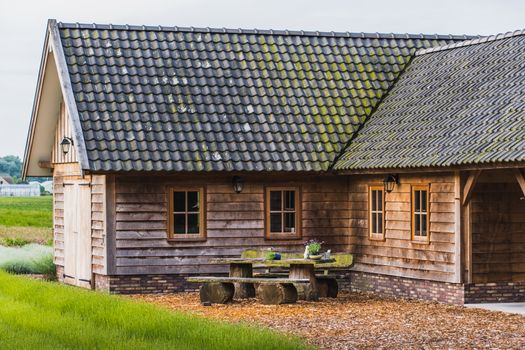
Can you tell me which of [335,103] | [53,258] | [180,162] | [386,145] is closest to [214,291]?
[180,162]

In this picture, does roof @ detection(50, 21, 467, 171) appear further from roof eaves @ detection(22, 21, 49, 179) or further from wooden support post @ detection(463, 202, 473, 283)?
wooden support post @ detection(463, 202, 473, 283)

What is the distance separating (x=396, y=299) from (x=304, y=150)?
385 centimetres

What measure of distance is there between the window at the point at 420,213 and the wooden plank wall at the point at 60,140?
7.46 metres

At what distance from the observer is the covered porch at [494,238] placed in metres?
22.7

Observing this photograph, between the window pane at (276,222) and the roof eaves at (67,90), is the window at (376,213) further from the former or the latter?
the roof eaves at (67,90)

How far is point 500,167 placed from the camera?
67.6 ft

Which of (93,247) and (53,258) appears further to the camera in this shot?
(53,258)

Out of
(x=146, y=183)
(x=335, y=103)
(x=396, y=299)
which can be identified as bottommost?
(x=396, y=299)

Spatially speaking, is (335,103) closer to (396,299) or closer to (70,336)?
(396,299)

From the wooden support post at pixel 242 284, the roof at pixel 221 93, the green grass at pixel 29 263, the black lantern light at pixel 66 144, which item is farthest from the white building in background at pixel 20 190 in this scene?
the wooden support post at pixel 242 284

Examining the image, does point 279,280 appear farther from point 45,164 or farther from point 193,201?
point 45,164

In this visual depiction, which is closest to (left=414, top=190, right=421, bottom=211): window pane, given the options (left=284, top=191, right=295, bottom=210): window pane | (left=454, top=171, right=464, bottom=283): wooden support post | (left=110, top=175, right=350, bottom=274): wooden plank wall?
(left=454, top=171, right=464, bottom=283): wooden support post

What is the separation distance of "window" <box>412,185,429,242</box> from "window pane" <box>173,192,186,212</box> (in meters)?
4.70

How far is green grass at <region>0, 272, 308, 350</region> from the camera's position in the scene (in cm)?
1564
